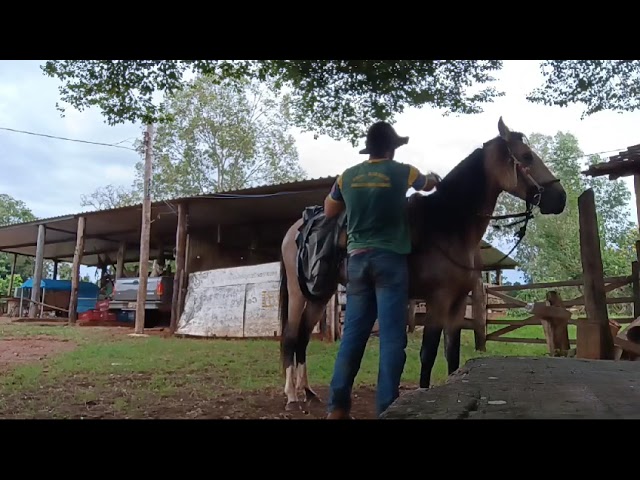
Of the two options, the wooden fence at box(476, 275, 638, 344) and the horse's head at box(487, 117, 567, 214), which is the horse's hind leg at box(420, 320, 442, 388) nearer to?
the horse's head at box(487, 117, 567, 214)

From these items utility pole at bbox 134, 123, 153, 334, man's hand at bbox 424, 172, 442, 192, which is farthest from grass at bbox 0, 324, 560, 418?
utility pole at bbox 134, 123, 153, 334

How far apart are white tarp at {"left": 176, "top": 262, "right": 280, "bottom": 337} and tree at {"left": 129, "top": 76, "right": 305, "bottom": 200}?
2.46 ft

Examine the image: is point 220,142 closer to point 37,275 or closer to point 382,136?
point 382,136

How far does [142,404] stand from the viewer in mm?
2137

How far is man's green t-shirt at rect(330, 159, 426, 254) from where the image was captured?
6.00 feet

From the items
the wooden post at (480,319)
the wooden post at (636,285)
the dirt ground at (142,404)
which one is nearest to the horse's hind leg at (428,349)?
the dirt ground at (142,404)

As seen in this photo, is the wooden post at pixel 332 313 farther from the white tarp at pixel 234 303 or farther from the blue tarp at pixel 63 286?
the blue tarp at pixel 63 286

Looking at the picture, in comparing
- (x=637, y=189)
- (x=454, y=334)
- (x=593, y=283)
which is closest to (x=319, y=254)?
(x=454, y=334)

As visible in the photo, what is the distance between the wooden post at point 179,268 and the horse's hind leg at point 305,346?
2.03m
